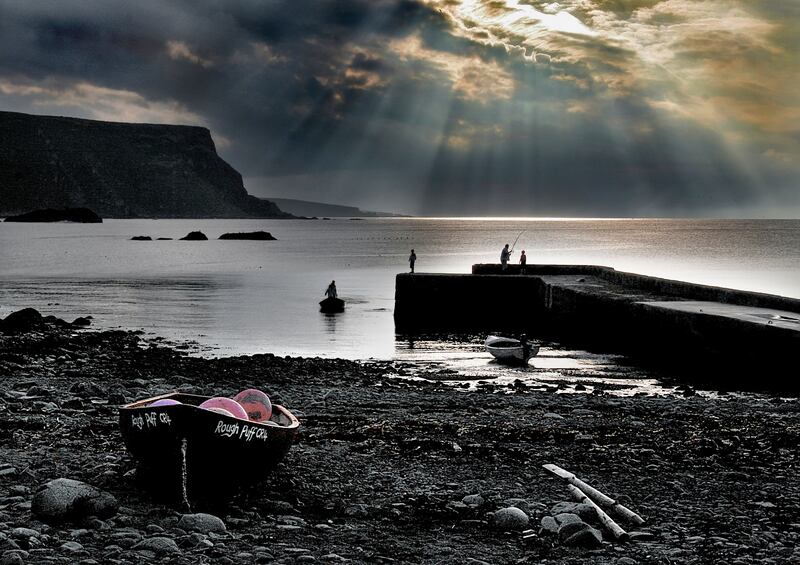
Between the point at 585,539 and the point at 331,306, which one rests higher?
the point at 331,306

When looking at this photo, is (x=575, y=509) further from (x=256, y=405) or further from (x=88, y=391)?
(x=88, y=391)

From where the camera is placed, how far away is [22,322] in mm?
28141

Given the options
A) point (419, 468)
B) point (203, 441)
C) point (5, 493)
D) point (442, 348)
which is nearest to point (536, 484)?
point (419, 468)

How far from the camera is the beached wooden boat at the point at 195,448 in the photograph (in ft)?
25.1

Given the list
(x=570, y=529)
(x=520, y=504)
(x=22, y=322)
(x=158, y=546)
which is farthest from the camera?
(x=22, y=322)

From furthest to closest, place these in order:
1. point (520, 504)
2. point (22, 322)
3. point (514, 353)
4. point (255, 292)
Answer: point (255, 292)
point (22, 322)
point (514, 353)
point (520, 504)

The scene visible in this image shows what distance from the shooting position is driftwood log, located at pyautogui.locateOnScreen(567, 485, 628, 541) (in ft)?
25.0

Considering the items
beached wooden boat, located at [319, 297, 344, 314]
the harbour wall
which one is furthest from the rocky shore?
beached wooden boat, located at [319, 297, 344, 314]

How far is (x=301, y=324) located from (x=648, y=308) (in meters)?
14.8

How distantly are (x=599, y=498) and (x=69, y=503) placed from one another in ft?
17.6

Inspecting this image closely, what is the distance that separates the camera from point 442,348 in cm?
2831

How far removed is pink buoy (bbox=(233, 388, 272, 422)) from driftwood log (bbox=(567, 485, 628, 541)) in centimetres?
350

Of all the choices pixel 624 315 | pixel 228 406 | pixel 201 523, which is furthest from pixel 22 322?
pixel 201 523

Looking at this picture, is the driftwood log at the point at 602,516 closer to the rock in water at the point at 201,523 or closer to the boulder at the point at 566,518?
the boulder at the point at 566,518
